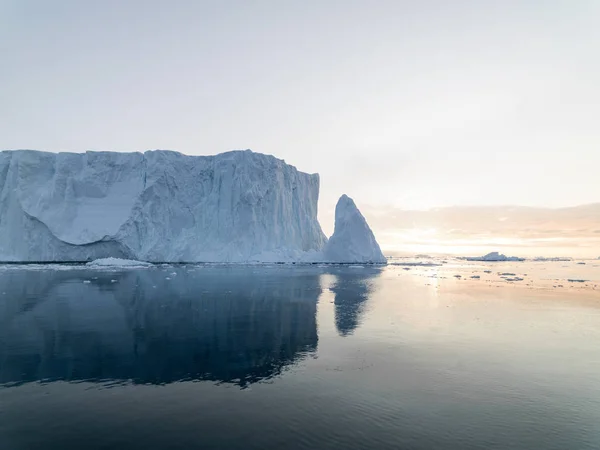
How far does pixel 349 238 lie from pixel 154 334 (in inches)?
1766

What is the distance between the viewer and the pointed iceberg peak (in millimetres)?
56750

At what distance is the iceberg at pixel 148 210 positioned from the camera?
5472 centimetres

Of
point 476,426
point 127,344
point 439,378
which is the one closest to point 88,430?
point 127,344

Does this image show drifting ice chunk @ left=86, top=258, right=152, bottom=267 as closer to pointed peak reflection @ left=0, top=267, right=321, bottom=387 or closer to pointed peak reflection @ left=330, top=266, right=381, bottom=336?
pointed peak reflection @ left=0, top=267, right=321, bottom=387

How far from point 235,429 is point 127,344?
716 centimetres

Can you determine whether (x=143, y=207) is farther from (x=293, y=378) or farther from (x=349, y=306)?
(x=293, y=378)

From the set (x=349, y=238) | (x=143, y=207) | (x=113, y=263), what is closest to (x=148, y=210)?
(x=143, y=207)

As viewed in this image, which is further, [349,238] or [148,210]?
[349,238]

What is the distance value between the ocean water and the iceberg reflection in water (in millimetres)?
78

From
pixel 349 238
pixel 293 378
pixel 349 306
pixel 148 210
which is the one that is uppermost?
pixel 148 210

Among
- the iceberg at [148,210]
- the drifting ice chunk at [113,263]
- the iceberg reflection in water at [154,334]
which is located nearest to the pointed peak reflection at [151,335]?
the iceberg reflection in water at [154,334]

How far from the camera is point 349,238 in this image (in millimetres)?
57188

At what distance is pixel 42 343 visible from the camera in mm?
12656

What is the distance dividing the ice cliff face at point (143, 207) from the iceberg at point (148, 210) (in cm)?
14
